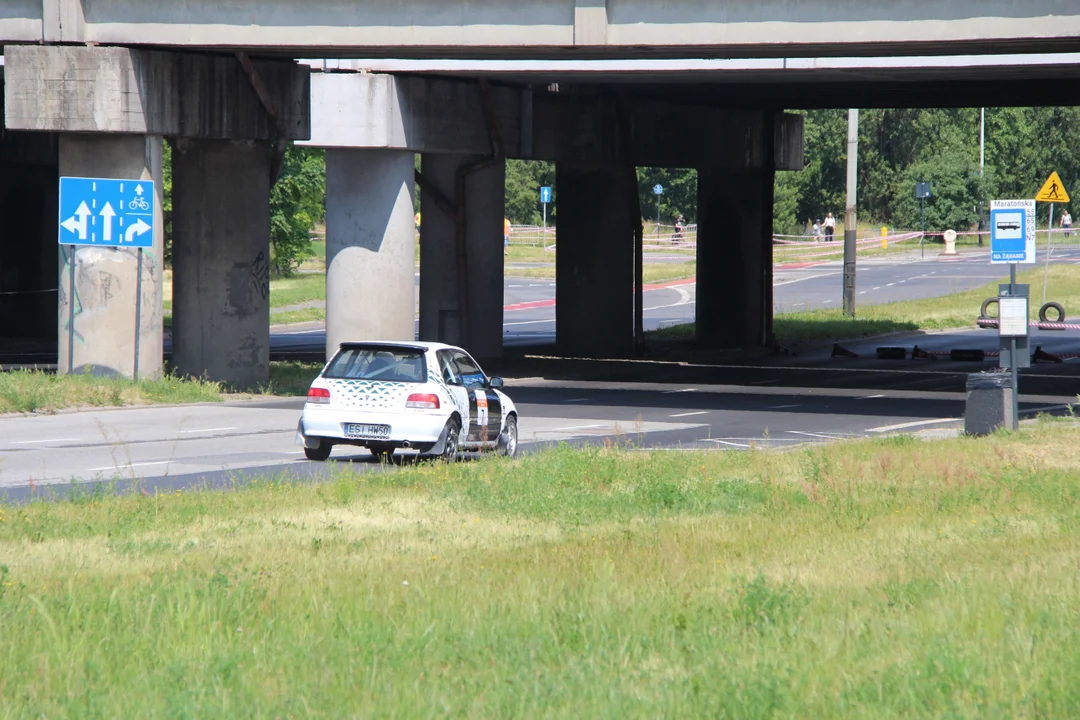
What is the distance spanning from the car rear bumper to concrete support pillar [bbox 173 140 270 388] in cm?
1168

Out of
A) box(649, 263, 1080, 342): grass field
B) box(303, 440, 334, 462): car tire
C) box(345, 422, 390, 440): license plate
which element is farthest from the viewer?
box(649, 263, 1080, 342): grass field

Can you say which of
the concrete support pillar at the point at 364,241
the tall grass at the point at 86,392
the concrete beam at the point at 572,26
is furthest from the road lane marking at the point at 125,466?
the concrete support pillar at the point at 364,241

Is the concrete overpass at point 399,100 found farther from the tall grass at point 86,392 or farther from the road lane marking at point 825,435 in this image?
the road lane marking at point 825,435

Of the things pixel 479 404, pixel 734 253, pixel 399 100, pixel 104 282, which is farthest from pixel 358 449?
pixel 734 253

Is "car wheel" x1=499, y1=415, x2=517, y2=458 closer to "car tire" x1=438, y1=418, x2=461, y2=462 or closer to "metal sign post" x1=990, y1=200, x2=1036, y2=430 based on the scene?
"car tire" x1=438, y1=418, x2=461, y2=462

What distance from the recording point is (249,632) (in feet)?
26.8

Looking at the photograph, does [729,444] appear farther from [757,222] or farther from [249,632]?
[757,222]

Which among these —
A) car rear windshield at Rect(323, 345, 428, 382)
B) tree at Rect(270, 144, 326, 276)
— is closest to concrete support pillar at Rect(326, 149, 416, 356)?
car rear windshield at Rect(323, 345, 428, 382)

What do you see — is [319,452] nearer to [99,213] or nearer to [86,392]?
[86,392]

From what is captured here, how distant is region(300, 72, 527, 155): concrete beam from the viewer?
2994 cm

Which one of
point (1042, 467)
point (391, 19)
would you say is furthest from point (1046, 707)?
point (391, 19)

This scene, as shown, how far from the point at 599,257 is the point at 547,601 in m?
33.3

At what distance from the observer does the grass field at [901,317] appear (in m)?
48.8

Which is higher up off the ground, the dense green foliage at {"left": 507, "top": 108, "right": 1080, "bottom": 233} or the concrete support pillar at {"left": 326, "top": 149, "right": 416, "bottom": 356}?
the dense green foliage at {"left": 507, "top": 108, "right": 1080, "bottom": 233}
